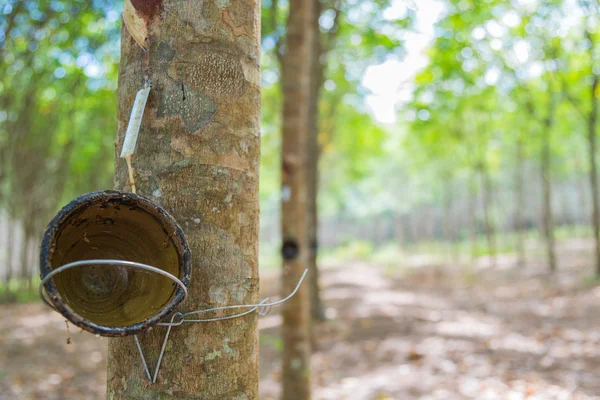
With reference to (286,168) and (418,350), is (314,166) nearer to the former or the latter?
(418,350)

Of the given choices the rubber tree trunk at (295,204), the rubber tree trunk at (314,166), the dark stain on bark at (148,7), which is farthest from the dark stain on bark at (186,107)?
the rubber tree trunk at (314,166)

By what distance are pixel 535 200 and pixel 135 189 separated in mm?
35761

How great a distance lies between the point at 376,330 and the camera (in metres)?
8.12

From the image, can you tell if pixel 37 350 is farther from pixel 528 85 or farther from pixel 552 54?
pixel 528 85

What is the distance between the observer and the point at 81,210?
3.42ft

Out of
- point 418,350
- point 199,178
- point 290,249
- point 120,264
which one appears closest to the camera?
point 120,264

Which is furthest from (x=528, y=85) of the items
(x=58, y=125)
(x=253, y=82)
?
(x=253, y=82)

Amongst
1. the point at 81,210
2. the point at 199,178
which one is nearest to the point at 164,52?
the point at 199,178

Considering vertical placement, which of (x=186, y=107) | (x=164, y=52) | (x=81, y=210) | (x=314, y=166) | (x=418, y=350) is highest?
(x=314, y=166)

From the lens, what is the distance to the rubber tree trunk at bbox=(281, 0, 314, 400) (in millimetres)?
4062

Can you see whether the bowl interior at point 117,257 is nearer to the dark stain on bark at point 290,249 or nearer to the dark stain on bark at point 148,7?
the dark stain on bark at point 148,7

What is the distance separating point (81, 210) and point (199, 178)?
0.94ft

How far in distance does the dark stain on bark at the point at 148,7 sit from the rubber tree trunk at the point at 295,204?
119 inches

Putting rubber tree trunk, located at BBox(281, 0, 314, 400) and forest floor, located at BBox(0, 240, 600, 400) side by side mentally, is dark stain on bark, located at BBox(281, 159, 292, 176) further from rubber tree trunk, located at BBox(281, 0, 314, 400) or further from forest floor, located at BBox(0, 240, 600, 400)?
forest floor, located at BBox(0, 240, 600, 400)
